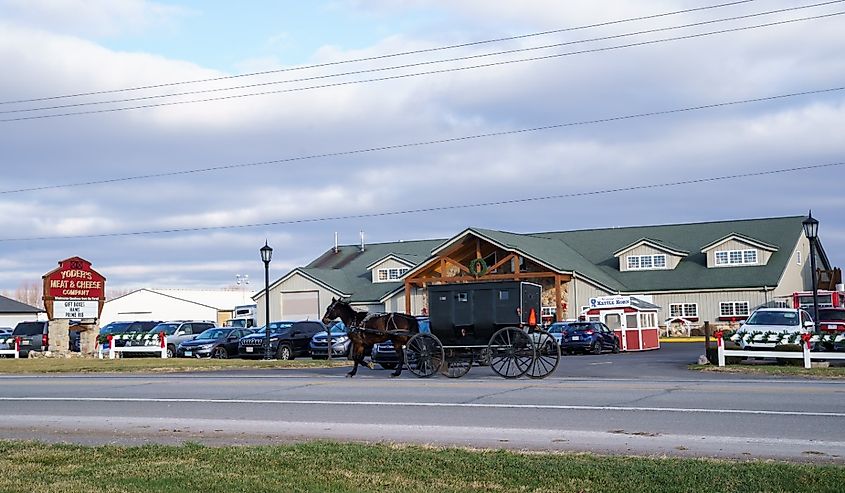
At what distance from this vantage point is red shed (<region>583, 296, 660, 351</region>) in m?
44.0

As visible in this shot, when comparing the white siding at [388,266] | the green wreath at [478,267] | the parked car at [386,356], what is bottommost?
the parked car at [386,356]

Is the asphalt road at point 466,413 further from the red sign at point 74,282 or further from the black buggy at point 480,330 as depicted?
the red sign at point 74,282

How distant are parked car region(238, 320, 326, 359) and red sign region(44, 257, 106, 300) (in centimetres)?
744

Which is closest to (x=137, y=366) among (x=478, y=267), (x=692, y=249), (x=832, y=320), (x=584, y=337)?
(x=584, y=337)

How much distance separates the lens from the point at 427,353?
23.8m

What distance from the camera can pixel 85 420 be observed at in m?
16.2

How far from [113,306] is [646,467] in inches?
3225

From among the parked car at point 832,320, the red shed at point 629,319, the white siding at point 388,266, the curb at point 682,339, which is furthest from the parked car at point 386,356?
the white siding at point 388,266

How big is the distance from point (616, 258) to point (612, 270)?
1.32 meters

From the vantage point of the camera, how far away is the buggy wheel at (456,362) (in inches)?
934

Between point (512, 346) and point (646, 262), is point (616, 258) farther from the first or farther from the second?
point (512, 346)

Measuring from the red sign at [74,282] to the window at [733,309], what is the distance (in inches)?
1264

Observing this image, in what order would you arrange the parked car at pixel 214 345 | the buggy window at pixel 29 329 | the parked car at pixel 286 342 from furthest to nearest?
the buggy window at pixel 29 329
the parked car at pixel 214 345
the parked car at pixel 286 342

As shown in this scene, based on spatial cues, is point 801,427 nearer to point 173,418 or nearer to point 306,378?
point 173,418
